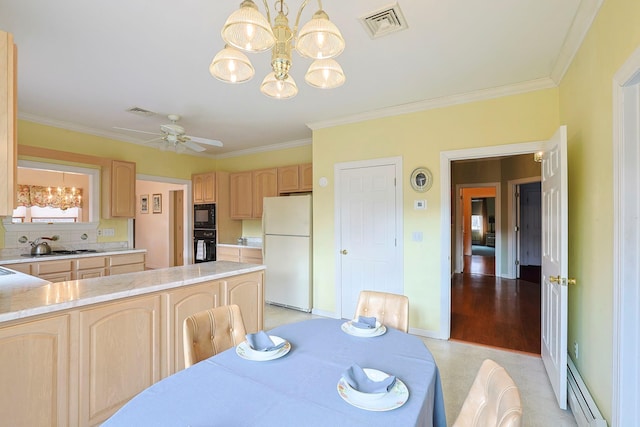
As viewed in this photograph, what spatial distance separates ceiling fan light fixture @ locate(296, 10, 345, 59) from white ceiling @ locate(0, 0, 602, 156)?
0.67 m

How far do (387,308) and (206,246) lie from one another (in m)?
4.14

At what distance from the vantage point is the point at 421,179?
3.33 meters

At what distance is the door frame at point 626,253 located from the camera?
4.70ft

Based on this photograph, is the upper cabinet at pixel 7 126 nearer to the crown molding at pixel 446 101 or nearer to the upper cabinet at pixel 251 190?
the crown molding at pixel 446 101

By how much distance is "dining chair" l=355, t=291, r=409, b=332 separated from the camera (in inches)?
74.2

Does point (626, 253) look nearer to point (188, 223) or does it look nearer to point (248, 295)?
point (248, 295)

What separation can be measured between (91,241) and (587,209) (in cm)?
551

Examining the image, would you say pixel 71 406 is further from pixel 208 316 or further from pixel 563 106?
pixel 563 106

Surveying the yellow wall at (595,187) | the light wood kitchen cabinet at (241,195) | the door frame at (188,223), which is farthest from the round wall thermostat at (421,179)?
the door frame at (188,223)

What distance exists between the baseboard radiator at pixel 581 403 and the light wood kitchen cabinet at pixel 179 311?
251 cm

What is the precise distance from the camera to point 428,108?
330cm

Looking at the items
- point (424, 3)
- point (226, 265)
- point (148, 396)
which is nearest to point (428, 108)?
point (424, 3)

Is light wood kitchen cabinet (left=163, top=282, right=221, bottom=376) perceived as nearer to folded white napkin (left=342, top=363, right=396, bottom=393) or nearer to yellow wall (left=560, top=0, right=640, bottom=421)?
folded white napkin (left=342, top=363, right=396, bottom=393)

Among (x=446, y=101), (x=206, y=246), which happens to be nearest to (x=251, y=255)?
(x=206, y=246)
